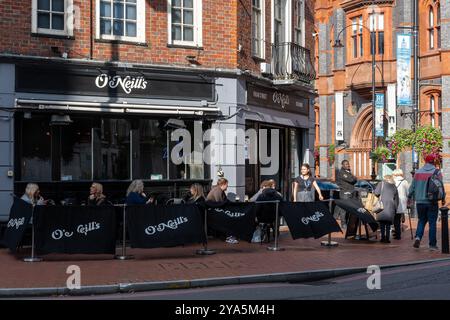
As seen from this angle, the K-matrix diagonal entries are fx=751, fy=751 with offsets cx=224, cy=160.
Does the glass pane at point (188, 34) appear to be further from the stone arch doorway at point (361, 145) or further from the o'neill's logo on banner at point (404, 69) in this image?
the stone arch doorway at point (361, 145)

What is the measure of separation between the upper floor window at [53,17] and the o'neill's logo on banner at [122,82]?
1.24m

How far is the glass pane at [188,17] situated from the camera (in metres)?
18.4

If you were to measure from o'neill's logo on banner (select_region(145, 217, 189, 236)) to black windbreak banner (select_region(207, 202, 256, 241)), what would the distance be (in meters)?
0.88

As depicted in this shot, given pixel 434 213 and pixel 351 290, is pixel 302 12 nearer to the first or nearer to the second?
pixel 434 213

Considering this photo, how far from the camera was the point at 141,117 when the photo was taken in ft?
58.5

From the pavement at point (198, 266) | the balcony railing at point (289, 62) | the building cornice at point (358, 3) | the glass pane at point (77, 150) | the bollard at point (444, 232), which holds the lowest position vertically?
the pavement at point (198, 266)

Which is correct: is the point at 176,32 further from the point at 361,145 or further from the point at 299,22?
the point at 361,145

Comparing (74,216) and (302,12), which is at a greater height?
(302,12)

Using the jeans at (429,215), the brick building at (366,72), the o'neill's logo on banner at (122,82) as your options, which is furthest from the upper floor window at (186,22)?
the brick building at (366,72)

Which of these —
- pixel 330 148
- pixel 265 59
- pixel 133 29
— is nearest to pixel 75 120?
pixel 133 29

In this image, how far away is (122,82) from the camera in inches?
685

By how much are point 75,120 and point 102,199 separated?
2.63m

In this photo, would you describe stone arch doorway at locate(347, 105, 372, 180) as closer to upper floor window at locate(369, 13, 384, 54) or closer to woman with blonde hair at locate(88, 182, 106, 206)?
upper floor window at locate(369, 13, 384, 54)

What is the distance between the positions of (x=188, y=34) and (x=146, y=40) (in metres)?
1.19
